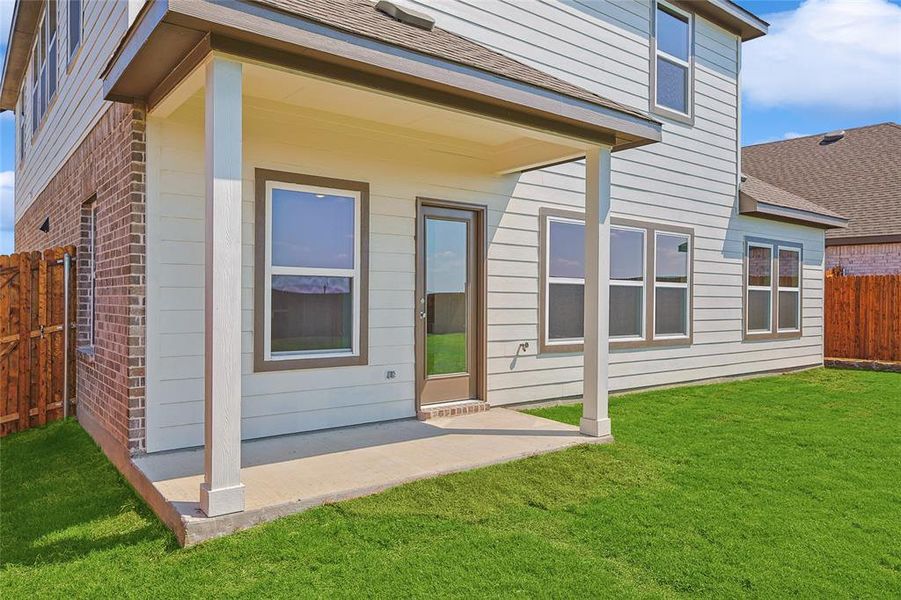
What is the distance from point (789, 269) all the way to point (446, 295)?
7.66 meters

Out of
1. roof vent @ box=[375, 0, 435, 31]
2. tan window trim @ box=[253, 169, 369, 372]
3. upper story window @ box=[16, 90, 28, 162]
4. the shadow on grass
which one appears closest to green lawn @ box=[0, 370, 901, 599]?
the shadow on grass

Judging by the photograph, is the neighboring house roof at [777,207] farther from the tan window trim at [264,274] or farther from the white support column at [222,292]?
the white support column at [222,292]

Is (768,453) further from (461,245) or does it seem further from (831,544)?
(461,245)

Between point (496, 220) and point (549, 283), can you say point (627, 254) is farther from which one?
point (496, 220)

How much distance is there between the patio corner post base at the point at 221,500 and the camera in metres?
3.38

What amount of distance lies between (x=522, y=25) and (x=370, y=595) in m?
6.29

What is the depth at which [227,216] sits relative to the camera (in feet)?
11.3

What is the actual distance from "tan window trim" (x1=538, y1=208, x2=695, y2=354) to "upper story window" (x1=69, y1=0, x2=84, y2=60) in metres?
5.38

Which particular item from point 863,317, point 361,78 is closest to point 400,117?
point 361,78

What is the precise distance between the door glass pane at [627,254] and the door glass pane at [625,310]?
0.16 m

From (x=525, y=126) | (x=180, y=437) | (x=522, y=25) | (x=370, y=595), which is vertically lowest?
(x=370, y=595)

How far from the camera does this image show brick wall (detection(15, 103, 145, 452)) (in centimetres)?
455

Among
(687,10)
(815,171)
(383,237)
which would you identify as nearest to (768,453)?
(383,237)

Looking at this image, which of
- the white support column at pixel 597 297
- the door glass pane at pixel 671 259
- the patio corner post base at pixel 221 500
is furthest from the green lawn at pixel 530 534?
the door glass pane at pixel 671 259
